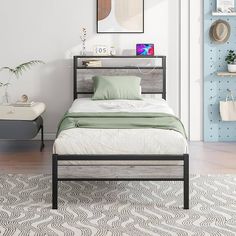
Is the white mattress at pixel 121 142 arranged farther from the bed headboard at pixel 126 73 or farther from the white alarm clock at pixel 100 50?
the white alarm clock at pixel 100 50

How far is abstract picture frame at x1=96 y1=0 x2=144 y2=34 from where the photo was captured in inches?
271

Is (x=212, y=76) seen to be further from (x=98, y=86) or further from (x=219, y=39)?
(x=98, y=86)

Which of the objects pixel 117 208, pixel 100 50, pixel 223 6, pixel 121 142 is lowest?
pixel 117 208

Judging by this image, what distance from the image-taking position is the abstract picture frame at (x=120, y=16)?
271 inches

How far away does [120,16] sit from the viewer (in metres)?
6.90

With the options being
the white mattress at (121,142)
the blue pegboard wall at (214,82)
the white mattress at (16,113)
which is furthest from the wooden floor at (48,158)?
the white mattress at (121,142)

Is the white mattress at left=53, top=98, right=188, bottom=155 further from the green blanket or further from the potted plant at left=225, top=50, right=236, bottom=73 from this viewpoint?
the potted plant at left=225, top=50, right=236, bottom=73

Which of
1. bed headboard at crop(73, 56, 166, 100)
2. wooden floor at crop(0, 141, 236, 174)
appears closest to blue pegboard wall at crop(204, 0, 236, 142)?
wooden floor at crop(0, 141, 236, 174)

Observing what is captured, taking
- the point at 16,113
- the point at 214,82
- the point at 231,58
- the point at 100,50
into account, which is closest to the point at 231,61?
the point at 231,58

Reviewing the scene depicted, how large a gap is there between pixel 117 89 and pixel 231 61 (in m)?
1.44

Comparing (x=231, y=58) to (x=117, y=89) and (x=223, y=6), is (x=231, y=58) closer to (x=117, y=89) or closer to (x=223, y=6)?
(x=223, y=6)

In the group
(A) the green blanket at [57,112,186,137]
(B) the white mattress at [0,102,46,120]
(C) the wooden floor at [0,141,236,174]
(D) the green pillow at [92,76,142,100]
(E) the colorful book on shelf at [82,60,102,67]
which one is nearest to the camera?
(A) the green blanket at [57,112,186,137]

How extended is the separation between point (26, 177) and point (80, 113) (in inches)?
28.7

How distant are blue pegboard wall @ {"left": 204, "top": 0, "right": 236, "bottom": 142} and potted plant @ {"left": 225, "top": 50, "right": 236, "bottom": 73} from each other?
0.08 meters
